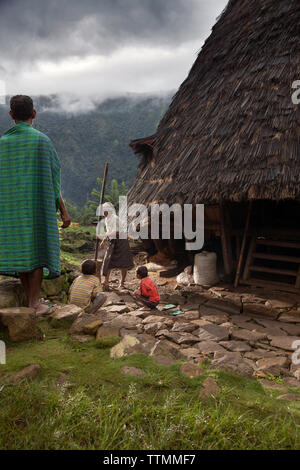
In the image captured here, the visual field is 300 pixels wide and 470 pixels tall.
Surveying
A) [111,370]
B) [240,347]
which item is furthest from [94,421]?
[240,347]

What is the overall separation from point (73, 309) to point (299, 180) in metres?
3.54

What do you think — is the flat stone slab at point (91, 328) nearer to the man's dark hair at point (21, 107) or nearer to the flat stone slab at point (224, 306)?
the man's dark hair at point (21, 107)

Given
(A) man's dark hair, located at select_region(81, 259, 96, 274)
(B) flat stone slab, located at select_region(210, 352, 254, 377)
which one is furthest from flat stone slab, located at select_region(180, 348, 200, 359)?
(A) man's dark hair, located at select_region(81, 259, 96, 274)

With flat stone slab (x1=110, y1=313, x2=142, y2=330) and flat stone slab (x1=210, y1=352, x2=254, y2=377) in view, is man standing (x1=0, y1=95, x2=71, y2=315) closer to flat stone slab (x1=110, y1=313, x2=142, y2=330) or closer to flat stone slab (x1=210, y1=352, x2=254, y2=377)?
flat stone slab (x1=110, y1=313, x2=142, y2=330)

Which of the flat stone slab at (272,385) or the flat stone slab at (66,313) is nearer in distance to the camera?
the flat stone slab at (272,385)

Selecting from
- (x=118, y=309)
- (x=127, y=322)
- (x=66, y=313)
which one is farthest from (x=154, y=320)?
(x=66, y=313)

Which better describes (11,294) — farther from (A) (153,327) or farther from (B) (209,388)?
(B) (209,388)

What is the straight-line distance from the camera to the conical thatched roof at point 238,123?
469cm

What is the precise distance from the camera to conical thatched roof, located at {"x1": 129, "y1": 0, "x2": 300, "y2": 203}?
469 centimetres

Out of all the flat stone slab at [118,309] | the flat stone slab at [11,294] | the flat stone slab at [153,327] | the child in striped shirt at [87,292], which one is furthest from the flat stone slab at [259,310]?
the flat stone slab at [11,294]

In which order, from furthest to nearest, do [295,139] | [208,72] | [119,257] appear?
[208,72]
[119,257]
[295,139]

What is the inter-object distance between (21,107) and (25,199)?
2.51 ft

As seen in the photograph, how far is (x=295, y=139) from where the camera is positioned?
463 centimetres

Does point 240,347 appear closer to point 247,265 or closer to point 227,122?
point 247,265
